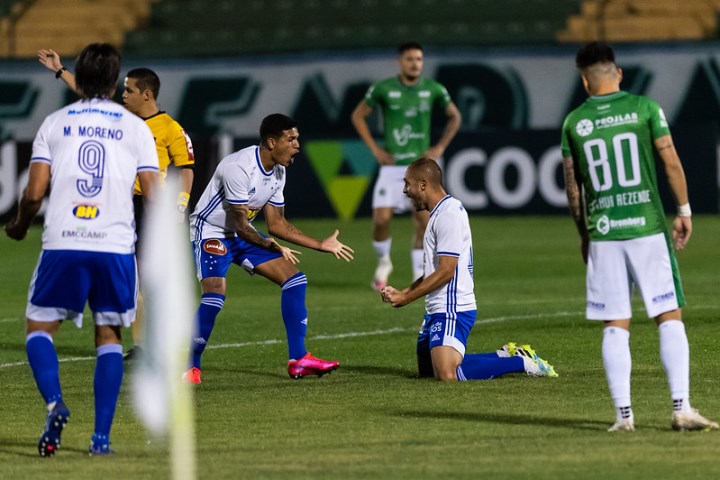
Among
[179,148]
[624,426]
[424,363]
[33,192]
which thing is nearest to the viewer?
[33,192]

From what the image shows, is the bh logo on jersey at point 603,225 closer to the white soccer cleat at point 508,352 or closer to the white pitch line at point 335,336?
the white soccer cleat at point 508,352

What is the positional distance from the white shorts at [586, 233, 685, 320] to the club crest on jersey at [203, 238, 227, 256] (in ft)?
11.2

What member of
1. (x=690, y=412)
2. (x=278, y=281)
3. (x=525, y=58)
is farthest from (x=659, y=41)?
(x=690, y=412)

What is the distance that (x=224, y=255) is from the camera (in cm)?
1067

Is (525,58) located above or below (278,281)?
above

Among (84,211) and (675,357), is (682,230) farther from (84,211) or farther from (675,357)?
(84,211)

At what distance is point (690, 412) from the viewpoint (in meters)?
7.76

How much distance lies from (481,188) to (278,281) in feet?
51.6

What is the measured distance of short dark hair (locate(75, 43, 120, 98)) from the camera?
7422 millimetres

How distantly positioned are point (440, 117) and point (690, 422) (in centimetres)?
2116

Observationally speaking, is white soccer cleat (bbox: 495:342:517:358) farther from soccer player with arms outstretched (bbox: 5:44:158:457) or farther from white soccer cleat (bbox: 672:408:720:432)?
soccer player with arms outstretched (bbox: 5:44:158:457)

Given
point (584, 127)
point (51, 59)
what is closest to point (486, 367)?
point (584, 127)

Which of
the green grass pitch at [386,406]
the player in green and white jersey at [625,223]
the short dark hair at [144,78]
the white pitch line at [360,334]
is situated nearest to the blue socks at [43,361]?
the green grass pitch at [386,406]

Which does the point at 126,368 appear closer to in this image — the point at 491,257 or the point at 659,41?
the point at 491,257
